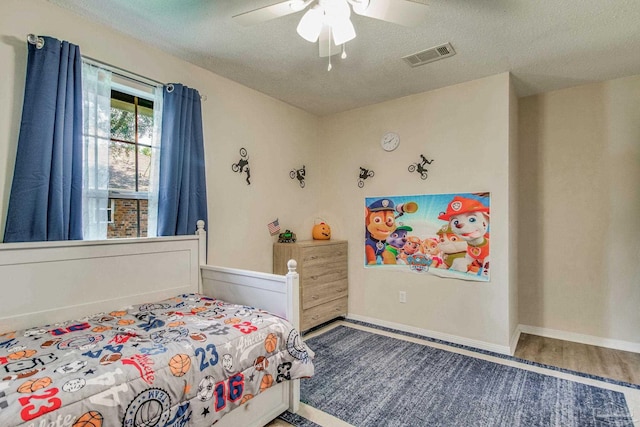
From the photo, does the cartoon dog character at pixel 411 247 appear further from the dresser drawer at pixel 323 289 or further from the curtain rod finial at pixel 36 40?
the curtain rod finial at pixel 36 40

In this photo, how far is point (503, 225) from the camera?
9.18ft

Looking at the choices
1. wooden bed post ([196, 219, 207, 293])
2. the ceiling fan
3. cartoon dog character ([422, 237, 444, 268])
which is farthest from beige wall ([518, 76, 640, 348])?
wooden bed post ([196, 219, 207, 293])

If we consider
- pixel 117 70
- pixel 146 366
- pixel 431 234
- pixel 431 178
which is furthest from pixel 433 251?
pixel 117 70

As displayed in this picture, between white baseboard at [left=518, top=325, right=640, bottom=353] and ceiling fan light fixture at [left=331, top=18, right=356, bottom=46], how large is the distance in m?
3.31

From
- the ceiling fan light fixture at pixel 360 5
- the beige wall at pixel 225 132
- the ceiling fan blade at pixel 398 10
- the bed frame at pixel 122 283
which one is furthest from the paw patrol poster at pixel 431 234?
the ceiling fan light fixture at pixel 360 5

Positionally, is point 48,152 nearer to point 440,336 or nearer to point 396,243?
point 396,243

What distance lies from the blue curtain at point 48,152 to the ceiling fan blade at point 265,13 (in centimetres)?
114

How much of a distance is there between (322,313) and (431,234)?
1.40 metres

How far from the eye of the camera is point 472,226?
116 inches

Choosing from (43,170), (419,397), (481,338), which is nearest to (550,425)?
(419,397)

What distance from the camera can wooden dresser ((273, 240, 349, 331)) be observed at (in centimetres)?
317

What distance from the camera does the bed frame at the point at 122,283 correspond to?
1753 mm

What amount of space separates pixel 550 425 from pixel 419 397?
73 centimetres

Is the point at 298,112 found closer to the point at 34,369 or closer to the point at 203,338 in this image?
the point at 203,338
